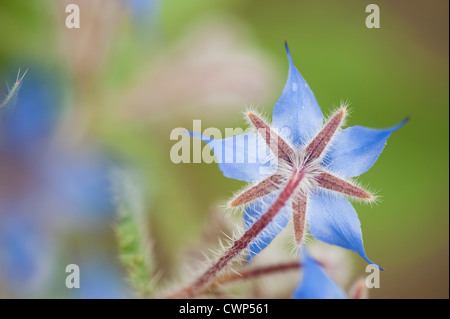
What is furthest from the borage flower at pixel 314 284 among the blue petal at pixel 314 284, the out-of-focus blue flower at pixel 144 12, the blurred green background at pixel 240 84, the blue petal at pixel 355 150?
the out-of-focus blue flower at pixel 144 12

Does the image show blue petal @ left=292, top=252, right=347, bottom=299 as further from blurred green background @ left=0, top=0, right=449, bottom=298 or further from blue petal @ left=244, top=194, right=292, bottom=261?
blurred green background @ left=0, top=0, right=449, bottom=298

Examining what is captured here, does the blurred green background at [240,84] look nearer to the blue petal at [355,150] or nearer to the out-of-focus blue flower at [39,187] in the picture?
the out-of-focus blue flower at [39,187]

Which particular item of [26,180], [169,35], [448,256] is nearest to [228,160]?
[26,180]

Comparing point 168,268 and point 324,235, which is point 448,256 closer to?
point 168,268

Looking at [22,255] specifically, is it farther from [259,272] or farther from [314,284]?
[314,284]

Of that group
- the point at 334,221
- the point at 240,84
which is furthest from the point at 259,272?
the point at 240,84

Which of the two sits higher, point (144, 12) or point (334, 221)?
point (144, 12)
